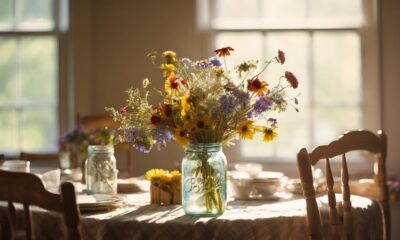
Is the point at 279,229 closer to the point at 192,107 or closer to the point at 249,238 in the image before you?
the point at 249,238

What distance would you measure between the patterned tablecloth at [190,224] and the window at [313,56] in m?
2.08

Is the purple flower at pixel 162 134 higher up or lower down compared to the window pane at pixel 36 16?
lower down

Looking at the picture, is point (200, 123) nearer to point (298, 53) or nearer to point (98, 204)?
point (98, 204)

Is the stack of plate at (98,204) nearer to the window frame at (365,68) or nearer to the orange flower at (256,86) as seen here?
the orange flower at (256,86)

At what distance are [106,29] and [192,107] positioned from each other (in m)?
2.37

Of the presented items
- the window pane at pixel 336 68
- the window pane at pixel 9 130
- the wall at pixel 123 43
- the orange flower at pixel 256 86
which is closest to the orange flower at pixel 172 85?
the orange flower at pixel 256 86

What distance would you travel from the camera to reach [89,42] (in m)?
4.28

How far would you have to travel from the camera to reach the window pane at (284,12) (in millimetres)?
4250

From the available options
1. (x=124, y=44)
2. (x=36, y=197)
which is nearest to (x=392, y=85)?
(x=124, y=44)

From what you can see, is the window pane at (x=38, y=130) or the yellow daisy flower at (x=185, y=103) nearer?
the yellow daisy flower at (x=185, y=103)

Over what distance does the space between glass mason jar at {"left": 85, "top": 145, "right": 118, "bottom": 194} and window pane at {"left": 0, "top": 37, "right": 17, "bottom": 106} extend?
2127 mm

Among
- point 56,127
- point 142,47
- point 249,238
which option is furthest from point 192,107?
point 56,127

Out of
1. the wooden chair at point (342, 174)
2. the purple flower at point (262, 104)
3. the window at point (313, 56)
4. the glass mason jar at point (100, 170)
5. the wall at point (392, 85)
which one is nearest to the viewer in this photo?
the wooden chair at point (342, 174)

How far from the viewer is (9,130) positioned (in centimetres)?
446
